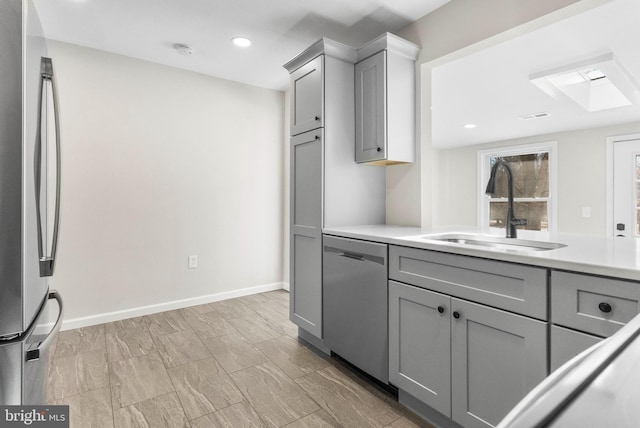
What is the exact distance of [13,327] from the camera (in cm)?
92

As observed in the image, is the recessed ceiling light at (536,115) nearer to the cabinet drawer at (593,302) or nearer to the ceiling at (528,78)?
the ceiling at (528,78)

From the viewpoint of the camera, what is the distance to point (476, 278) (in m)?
1.39

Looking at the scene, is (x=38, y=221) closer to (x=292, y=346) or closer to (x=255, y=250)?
(x=292, y=346)

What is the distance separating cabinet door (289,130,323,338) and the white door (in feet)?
14.2

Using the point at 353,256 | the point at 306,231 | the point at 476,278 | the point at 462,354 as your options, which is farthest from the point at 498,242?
the point at 306,231

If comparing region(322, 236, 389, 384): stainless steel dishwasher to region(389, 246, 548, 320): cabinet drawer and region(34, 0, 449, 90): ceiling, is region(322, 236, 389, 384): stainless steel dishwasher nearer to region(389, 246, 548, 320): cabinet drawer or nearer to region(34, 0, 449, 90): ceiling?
region(389, 246, 548, 320): cabinet drawer

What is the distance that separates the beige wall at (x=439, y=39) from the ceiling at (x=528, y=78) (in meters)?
0.43

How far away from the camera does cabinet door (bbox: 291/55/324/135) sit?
236 cm

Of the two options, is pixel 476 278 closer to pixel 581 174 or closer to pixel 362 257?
pixel 362 257

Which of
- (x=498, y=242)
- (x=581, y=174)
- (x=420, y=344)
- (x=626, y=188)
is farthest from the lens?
(x=581, y=174)

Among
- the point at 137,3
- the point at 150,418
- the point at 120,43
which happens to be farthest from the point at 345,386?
the point at 120,43

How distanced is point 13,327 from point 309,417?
1.29 m

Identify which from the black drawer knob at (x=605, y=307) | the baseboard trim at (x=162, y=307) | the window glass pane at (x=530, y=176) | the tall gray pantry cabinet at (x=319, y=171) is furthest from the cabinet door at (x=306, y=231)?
the window glass pane at (x=530, y=176)

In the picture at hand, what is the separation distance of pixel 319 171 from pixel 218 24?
1.38 m
